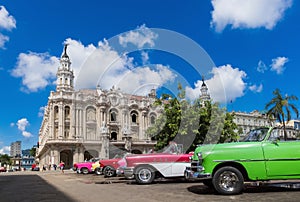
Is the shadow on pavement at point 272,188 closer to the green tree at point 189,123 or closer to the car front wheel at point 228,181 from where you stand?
the car front wheel at point 228,181

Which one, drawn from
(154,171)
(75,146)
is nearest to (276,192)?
(154,171)

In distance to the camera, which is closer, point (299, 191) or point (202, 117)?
point (299, 191)

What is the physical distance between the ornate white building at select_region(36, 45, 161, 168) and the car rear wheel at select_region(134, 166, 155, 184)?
38.0m

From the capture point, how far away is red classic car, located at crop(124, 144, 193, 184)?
37.3 ft

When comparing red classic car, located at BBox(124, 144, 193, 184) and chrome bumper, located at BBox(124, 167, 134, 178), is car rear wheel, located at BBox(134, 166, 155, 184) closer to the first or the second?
red classic car, located at BBox(124, 144, 193, 184)

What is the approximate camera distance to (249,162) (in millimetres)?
→ 7695

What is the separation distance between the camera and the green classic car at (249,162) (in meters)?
7.61

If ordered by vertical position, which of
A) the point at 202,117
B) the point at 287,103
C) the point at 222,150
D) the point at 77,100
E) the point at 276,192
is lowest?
the point at 276,192

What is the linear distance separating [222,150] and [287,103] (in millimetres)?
31882

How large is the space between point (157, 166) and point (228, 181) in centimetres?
413

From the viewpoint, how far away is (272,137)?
7.88 m

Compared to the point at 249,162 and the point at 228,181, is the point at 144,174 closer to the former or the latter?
the point at 228,181

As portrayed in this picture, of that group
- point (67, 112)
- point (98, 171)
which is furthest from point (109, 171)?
point (67, 112)

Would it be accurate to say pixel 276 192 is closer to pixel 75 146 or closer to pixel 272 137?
pixel 272 137
